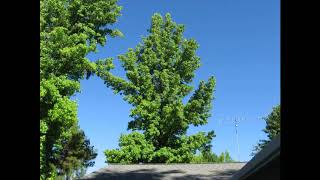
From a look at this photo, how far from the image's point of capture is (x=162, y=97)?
39.8 metres

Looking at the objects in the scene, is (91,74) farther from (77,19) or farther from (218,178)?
(218,178)

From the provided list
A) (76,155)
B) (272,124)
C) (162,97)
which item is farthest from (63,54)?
(272,124)

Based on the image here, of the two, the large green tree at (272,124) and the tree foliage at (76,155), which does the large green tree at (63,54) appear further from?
the large green tree at (272,124)

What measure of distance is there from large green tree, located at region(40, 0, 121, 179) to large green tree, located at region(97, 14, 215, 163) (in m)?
2.43

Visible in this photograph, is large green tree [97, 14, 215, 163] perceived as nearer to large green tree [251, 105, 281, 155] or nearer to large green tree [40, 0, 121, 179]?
large green tree [40, 0, 121, 179]

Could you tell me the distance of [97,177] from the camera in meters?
21.3

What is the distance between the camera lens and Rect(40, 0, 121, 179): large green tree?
35.3 m

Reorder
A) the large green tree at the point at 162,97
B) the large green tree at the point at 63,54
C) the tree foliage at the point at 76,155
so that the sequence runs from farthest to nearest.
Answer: the tree foliage at the point at 76,155 < the large green tree at the point at 162,97 < the large green tree at the point at 63,54

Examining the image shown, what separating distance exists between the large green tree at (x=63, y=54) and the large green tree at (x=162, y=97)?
7.97ft

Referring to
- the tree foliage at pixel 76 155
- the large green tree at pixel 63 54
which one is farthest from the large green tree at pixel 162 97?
the tree foliage at pixel 76 155

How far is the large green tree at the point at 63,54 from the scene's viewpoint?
116ft

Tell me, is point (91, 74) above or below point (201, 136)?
above
